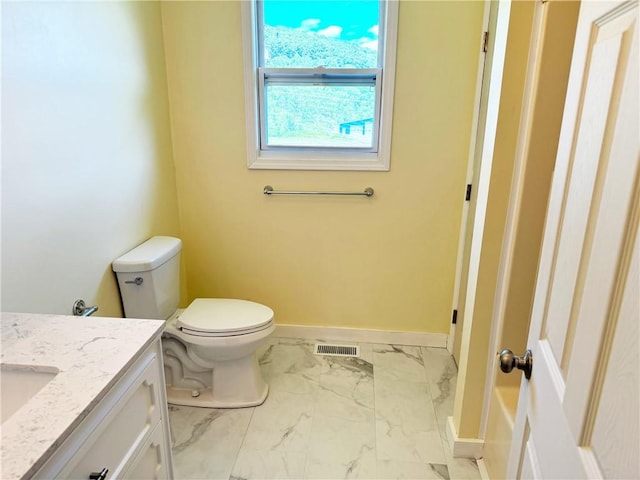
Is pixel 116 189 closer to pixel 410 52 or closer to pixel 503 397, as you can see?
pixel 410 52

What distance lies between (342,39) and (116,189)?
1417 millimetres

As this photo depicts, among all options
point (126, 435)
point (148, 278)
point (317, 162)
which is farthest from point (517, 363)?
point (317, 162)

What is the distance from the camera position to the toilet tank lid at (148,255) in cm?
187

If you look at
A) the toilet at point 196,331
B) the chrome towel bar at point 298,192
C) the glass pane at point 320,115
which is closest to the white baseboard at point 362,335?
the toilet at point 196,331

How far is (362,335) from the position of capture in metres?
2.69

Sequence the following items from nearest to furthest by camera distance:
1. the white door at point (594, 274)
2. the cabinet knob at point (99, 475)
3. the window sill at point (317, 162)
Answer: the white door at point (594, 274) → the cabinet knob at point (99, 475) → the window sill at point (317, 162)

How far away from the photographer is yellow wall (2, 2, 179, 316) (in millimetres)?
1315

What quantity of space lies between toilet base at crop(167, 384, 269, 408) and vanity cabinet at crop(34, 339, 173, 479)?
0.84 metres

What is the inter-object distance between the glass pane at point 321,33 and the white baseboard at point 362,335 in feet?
5.19

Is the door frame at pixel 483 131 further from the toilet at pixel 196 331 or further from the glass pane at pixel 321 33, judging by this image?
the toilet at pixel 196 331

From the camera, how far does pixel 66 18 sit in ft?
4.95

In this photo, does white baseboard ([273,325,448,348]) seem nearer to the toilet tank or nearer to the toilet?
the toilet

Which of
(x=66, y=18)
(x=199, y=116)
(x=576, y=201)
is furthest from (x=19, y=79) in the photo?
(x=576, y=201)

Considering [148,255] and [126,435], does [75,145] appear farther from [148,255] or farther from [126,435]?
[126,435]
